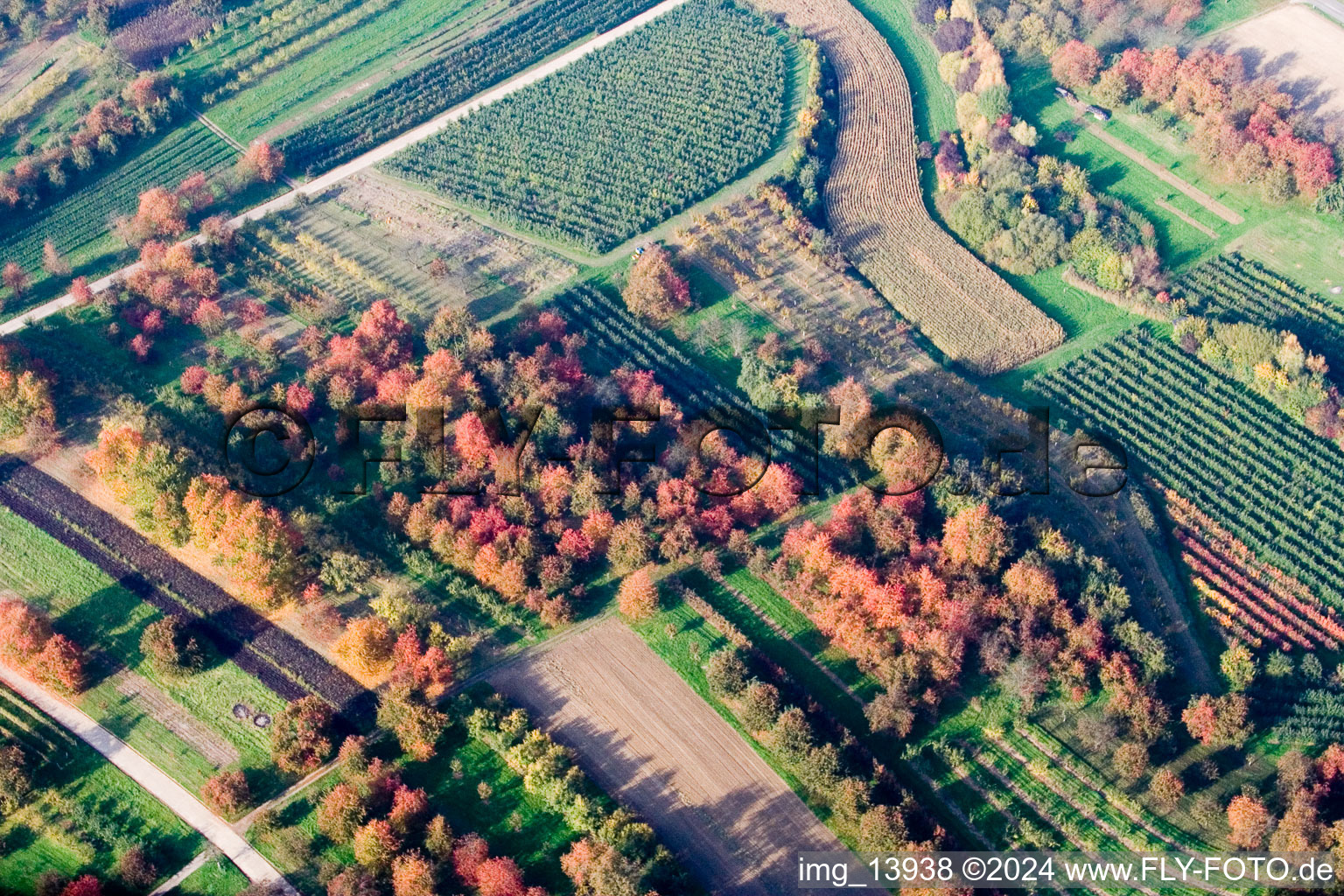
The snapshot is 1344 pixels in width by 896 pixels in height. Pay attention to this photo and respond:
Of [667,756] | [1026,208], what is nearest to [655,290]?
[1026,208]

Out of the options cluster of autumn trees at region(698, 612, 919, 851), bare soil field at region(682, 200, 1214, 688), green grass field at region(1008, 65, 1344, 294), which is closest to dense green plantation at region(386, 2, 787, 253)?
bare soil field at region(682, 200, 1214, 688)

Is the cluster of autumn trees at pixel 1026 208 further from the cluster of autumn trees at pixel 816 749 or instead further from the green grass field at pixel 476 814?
the green grass field at pixel 476 814

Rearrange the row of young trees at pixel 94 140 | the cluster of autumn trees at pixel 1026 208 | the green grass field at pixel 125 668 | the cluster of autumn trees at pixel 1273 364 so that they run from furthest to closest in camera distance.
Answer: the row of young trees at pixel 94 140 → the cluster of autumn trees at pixel 1026 208 → the cluster of autumn trees at pixel 1273 364 → the green grass field at pixel 125 668

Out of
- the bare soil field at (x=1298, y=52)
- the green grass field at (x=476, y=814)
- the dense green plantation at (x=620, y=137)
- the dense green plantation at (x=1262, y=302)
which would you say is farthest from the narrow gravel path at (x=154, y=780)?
the bare soil field at (x=1298, y=52)

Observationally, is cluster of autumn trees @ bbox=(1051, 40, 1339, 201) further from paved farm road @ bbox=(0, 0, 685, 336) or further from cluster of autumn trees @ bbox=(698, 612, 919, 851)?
cluster of autumn trees @ bbox=(698, 612, 919, 851)

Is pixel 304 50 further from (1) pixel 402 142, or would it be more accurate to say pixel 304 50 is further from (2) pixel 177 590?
(2) pixel 177 590

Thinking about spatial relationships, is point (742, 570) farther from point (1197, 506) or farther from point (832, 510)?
point (1197, 506)

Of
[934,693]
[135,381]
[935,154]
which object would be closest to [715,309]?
[935,154]
